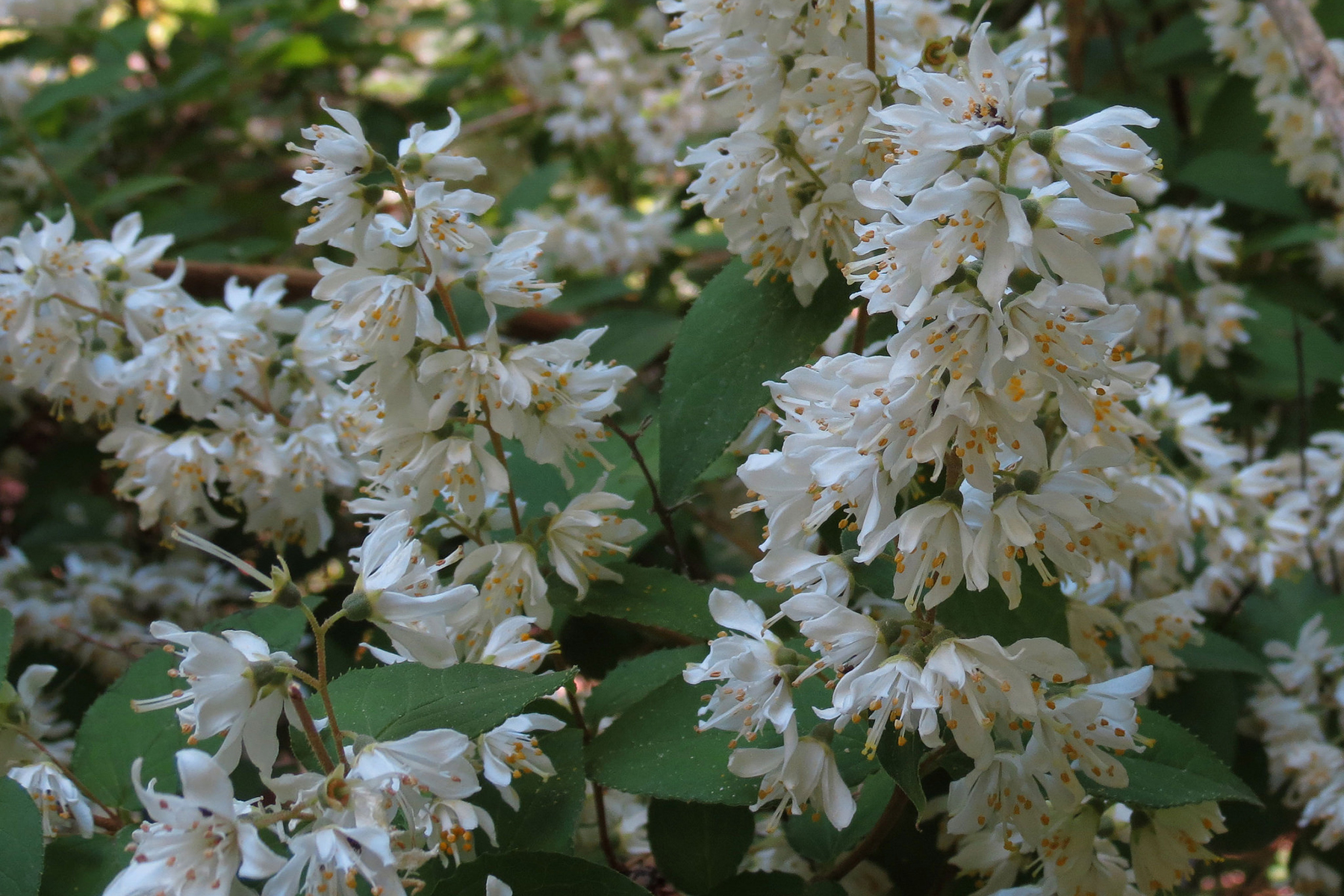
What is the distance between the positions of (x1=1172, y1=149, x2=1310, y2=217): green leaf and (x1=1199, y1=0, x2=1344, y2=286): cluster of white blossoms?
0.04m

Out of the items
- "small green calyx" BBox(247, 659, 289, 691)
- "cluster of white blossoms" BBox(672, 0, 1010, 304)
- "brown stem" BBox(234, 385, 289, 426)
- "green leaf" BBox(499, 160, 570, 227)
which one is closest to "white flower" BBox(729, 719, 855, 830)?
"small green calyx" BBox(247, 659, 289, 691)

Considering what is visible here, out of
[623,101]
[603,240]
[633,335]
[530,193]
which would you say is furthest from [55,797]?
[623,101]

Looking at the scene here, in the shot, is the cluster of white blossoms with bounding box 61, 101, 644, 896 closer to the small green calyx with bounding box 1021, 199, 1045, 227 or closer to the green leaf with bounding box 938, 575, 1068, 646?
the green leaf with bounding box 938, 575, 1068, 646

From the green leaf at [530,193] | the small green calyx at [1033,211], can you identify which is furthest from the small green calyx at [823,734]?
the green leaf at [530,193]

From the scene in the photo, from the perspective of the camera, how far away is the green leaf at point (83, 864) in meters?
1.12

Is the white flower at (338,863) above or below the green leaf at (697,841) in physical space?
above

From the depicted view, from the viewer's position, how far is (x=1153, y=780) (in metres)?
1.12

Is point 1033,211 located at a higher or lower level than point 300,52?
higher

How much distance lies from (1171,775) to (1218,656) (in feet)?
1.75

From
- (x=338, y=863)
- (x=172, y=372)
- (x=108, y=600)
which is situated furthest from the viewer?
(x=108, y=600)

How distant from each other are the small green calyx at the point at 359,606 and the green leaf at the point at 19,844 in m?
0.39

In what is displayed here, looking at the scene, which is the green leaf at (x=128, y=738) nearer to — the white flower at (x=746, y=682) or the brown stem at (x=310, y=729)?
the brown stem at (x=310, y=729)

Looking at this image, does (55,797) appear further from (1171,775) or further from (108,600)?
(1171,775)

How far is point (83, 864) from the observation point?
114 centimetres
